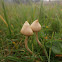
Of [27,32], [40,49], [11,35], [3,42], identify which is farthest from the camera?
[11,35]

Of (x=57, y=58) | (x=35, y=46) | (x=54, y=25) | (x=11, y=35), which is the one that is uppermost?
(x=54, y=25)

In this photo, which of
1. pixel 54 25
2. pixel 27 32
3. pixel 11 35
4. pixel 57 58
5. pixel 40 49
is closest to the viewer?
pixel 27 32

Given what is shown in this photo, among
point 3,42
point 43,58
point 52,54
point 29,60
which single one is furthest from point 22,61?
point 3,42

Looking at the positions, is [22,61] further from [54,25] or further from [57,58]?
[54,25]

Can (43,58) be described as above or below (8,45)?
below

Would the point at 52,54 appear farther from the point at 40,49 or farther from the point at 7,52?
the point at 7,52

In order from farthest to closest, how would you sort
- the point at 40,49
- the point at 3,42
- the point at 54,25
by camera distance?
1. the point at 54,25
2. the point at 3,42
3. the point at 40,49

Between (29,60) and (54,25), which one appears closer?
(29,60)

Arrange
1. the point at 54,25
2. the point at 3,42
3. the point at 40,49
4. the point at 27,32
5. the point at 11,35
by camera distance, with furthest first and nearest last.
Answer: the point at 54,25
the point at 11,35
the point at 3,42
the point at 40,49
the point at 27,32

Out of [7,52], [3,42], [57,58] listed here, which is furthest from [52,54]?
[3,42]
